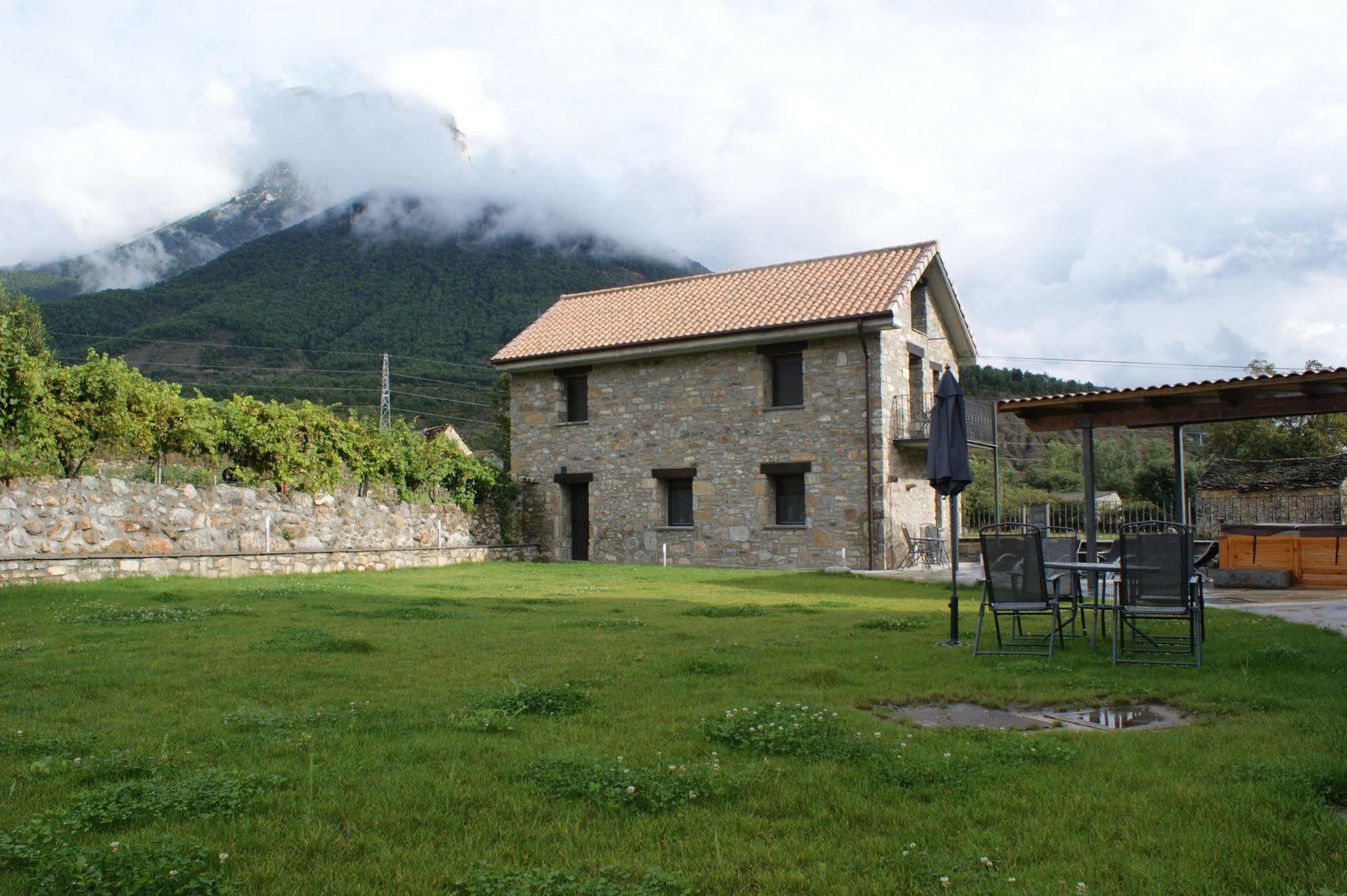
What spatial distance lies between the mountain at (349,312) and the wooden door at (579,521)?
1065 inches

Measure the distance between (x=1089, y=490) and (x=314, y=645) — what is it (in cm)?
742

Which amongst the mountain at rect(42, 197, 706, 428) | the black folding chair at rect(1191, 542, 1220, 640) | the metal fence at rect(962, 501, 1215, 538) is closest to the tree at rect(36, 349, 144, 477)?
the black folding chair at rect(1191, 542, 1220, 640)

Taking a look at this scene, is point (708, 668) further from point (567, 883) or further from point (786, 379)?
point (786, 379)

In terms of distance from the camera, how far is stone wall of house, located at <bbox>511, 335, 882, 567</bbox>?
792 inches

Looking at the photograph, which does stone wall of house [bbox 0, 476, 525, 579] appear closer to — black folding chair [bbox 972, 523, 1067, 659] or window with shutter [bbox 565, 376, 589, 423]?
window with shutter [bbox 565, 376, 589, 423]

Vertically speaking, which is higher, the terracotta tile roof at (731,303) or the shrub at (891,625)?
the terracotta tile roof at (731,303)

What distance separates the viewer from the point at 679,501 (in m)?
22.5

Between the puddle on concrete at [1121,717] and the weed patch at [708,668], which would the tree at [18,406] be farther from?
the puddle on concrete at [1121,717]

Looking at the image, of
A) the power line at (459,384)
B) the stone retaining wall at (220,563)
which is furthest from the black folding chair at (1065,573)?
→ the power line at (459,384)

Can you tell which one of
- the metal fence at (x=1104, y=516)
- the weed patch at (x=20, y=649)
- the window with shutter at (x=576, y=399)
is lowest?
the weed patch at (x=20, y=649)

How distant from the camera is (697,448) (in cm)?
2170

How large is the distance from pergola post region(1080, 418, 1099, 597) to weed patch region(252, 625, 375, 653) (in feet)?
20.3

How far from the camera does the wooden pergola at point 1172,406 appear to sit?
9.67 meters

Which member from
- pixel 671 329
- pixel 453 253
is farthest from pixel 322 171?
pixel 671 329
